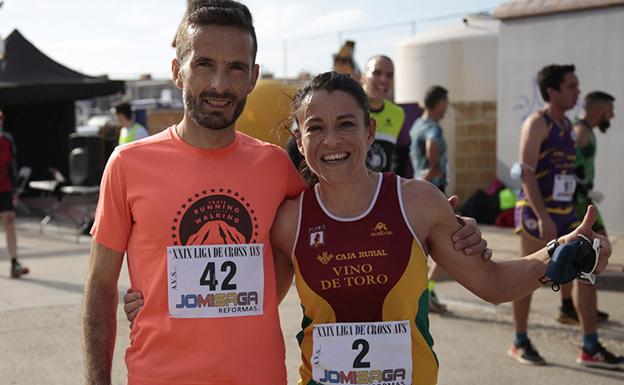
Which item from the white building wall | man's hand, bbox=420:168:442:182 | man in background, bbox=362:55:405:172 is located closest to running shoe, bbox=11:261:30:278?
man's hand, bbox=420:168:442:182

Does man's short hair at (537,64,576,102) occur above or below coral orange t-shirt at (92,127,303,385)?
above

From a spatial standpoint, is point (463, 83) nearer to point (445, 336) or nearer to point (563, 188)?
point (445, 336)

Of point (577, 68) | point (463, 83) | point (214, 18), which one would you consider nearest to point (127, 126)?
point (577, 68)

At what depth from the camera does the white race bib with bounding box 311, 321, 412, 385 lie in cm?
257

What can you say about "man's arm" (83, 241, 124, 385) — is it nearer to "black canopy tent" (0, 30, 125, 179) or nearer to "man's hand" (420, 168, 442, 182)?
"man's hand" (420, 168, 442, 182)

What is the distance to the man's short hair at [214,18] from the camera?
2463 mm

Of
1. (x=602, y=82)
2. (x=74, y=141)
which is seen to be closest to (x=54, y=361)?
(x=602, y=82)

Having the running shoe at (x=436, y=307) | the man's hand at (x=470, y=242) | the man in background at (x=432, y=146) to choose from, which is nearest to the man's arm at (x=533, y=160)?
the man in background at (x=432, y=146)

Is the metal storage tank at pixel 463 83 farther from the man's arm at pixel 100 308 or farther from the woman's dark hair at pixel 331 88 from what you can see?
the man's arm at pixel 100 308

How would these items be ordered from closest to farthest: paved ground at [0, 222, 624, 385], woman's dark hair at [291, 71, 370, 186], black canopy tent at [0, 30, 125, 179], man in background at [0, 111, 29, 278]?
woman's dark hair at [291, 71, 370, 186] < paved ground at [0, 222, 624, 385] < man in background at [0, 111, 29, 278] < black canopy tent at [0, 30, 125, 179]

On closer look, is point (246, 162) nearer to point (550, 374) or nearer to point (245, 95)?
point (245, 95)

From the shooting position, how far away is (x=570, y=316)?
680 centimetres

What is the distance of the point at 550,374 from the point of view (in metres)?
5.51

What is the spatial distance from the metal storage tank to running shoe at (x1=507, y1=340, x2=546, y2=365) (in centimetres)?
809
